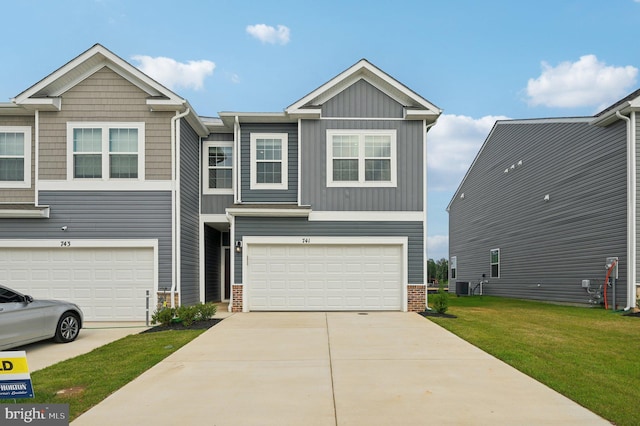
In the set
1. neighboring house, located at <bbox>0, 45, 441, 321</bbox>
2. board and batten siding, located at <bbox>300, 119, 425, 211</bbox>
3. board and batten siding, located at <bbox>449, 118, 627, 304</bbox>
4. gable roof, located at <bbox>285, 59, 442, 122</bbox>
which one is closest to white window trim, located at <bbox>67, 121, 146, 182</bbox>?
neighboring house, located at <bbox>0, 45, 441, 321</bbox>

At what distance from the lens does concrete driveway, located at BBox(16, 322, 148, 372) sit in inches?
319

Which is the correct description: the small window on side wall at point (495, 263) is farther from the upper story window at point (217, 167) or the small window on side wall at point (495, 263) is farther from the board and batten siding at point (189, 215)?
the board and batten siding at point (189, 215)

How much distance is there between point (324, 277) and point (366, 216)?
2.20 meters

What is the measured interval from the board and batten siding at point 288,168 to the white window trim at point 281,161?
6 cm

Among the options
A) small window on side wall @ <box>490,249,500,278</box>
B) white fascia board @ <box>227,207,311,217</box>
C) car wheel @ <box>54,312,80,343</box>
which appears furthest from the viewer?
small window on side wall @ <box>490,249,500,278</box>

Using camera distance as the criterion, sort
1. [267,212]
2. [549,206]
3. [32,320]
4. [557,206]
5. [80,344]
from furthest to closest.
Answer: [549,206] < [557,206] < [267,212] < [80,344] < [32,320]

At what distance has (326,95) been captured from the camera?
14852mm

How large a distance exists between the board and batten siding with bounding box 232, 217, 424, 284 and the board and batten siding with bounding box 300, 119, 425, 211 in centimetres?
48

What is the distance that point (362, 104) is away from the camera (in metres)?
14.9

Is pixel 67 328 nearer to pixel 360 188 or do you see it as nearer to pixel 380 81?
pixel 360 188

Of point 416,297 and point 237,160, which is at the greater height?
point 237,160

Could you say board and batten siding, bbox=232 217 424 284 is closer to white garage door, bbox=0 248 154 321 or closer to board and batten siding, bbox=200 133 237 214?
board and batten siding, bbox=200 133 237 214

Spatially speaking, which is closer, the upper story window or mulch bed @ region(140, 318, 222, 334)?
mulch bed @ region(140, 318, 222, 334)

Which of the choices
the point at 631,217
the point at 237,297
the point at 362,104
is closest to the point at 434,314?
the point at 237,297
